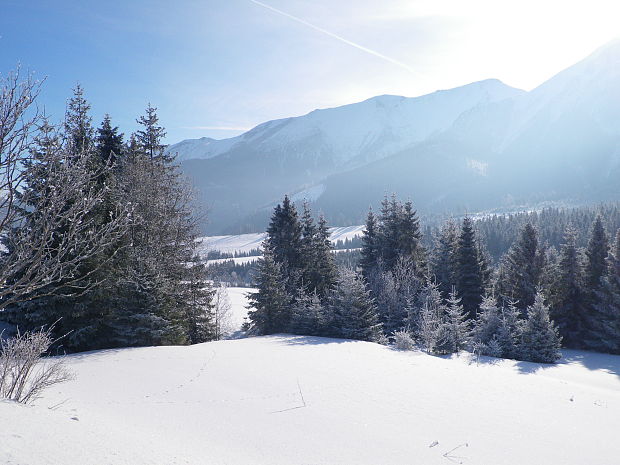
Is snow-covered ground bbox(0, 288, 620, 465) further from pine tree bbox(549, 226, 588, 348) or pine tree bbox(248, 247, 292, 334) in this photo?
pine tree bbox(549, 226, 588, 348)

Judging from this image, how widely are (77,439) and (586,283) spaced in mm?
36110

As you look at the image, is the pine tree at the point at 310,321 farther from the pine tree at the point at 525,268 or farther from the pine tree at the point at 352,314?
the pine tree at the point at 525,268

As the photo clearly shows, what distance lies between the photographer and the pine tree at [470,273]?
3123 centimetres

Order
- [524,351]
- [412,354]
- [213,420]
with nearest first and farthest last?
[213,420], [412,354], [524,351]

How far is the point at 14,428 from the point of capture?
4809 mm

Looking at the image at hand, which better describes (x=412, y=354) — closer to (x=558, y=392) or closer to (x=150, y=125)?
(x=558, y=392)

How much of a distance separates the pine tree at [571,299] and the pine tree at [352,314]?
60.0ft

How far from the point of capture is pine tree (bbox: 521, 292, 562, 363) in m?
21.6

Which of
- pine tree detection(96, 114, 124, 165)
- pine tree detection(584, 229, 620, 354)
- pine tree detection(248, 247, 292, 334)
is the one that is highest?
pine tree detection(96, 114, 124, 165)

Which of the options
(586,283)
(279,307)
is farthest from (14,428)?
(586,283)

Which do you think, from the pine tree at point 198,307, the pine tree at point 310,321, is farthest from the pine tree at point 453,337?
the pine tree at point 198,307

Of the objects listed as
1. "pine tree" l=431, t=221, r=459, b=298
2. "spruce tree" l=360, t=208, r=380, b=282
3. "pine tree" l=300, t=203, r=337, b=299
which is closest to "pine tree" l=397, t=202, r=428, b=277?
"pine tree" l=431, t=221, r=459, b=298

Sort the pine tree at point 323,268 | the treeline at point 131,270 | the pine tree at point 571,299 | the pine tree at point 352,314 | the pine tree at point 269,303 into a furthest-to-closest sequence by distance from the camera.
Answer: the pine tree at point 323,268 → the pine tree at point 571,299 → the pine tree at point 269,303 → the pine tree at point 352,314 → the treeline at point 131,270

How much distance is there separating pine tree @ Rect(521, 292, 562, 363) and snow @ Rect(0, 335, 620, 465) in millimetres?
9036
